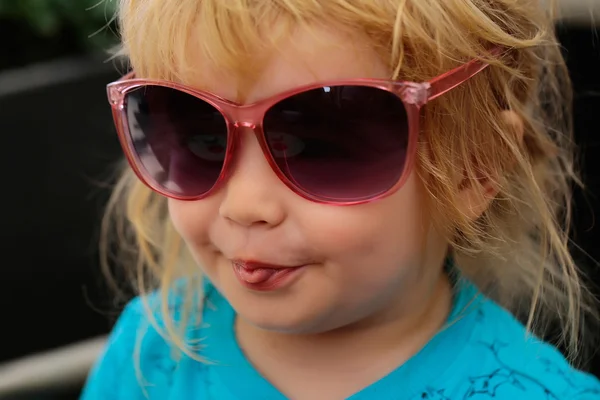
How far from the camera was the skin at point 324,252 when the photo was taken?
0.74m

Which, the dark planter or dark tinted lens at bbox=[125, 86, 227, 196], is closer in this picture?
dark tinted lens at bbox=[125, 86, 227, 196]

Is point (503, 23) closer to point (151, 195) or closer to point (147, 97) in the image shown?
point (147, 97)

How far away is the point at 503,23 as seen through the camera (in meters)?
0.83

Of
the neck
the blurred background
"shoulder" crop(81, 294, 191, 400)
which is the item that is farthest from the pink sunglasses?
the blurred background

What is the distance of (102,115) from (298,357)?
1042mm

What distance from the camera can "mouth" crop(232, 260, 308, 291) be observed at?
802 millimetres

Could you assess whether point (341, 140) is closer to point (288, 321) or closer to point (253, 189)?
point (253, 189)

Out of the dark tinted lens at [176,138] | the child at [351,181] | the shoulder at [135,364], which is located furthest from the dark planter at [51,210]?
the dark tinted lens at [176,138]

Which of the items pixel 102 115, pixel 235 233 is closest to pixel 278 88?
pixel 235 233

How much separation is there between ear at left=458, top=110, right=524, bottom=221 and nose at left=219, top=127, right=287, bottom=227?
0.22 meters

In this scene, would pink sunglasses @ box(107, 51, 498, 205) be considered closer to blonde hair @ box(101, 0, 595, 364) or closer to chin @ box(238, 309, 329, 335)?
blonde hair @ box(101, 0, 595, 364)

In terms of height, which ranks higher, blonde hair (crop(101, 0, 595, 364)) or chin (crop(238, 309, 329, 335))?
blonde hair (crop(101, 0, 595, 364))

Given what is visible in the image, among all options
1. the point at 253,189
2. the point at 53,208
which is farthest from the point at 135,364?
the point at 53,208

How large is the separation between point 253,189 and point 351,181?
10 cm
